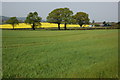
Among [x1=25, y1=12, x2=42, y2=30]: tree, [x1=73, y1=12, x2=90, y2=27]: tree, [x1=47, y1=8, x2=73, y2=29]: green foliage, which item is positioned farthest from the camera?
[x1=73, y1=12, x2=90, y2=27]: tree

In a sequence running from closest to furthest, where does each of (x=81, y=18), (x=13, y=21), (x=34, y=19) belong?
1. (x=34, y=19)
2. (x=13, y=21)
3. (x=81, y=18)

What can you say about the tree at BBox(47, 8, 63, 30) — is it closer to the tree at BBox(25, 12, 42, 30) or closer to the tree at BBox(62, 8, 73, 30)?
the tree at BBox(62, 8, 73, 30)

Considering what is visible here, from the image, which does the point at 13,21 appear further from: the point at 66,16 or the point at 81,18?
the point at 81,18

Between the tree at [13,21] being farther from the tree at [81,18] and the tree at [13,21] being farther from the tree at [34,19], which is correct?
the tree at [81,18]

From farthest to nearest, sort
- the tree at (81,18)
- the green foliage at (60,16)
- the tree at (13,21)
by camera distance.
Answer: the tree at (81,18), the green foliage at (60,16), the tree at (13,21)

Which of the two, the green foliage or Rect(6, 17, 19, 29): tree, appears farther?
the green foliage

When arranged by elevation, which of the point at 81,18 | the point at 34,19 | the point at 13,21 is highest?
the point at 81,18

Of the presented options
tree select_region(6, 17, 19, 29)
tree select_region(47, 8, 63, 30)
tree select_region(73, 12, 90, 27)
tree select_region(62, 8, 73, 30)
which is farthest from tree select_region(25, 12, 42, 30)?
tree select_region(73, 12, 90, 27)

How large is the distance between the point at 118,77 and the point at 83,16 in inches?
2771

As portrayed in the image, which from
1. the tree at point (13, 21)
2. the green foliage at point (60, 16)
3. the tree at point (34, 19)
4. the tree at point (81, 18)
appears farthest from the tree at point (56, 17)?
the tree at point (13, 21)

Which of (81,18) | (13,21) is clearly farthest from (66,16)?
(13,21)

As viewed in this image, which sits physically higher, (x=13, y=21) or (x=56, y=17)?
(x=56, y=17)

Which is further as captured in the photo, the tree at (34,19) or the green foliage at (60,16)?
the green foliage at (60,16)

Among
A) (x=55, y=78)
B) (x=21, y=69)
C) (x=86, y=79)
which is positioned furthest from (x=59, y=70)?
(x=21, y=69)
